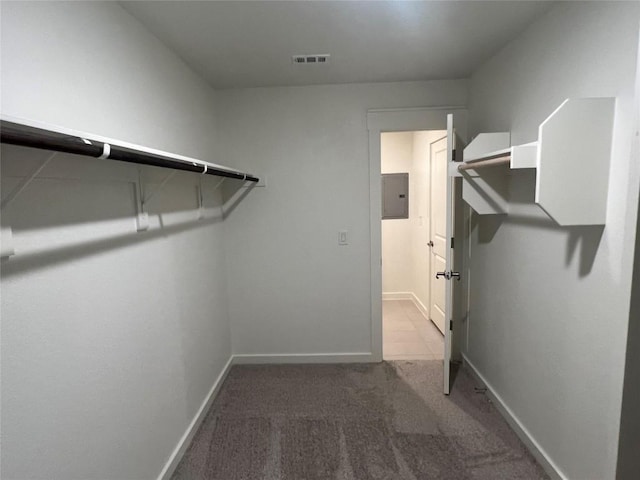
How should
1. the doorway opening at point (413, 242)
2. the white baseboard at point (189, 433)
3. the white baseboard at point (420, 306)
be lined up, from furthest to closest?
the white baseboard at point (420, 306) < the doorway opening at point (413, 242) < the white baseboard at point (189, 433)

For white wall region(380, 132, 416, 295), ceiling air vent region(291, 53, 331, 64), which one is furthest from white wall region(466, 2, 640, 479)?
white wall region(380, 132, 416, 295)

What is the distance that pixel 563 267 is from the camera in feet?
5.38

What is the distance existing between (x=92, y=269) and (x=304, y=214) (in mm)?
1813

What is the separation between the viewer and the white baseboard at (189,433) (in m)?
1.80

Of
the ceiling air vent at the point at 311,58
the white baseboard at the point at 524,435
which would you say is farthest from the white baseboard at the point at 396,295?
the ceiling air vent at the point at 311,58

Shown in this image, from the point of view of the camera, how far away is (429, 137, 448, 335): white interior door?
11.5 ft

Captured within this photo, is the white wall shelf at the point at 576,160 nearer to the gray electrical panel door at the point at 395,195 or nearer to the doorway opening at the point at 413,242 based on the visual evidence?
the doorway opening at the point at 413,242

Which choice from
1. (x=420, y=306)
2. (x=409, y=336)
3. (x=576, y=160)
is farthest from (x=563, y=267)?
(x=420, y=306)

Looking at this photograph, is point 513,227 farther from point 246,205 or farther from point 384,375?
point 246,205

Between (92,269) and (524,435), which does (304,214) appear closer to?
(92,269)

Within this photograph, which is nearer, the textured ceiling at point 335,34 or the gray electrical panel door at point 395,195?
the textured ceiling at point 335,34

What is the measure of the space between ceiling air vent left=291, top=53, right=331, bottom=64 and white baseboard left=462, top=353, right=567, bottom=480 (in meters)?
2.51

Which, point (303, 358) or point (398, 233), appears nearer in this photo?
point (303, 358)

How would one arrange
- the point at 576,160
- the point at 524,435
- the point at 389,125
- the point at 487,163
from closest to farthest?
the point at 576,160, the point at 487,163, the point at 524,435, the point at 389,125
